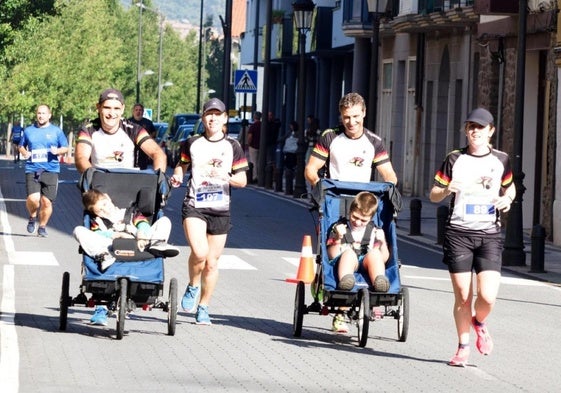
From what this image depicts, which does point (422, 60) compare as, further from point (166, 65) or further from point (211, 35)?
point (211, 35)

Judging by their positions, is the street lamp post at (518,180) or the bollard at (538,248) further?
the street lamp post at (518,180)

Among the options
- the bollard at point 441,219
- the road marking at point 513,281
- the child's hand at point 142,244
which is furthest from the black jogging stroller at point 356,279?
the bollard at point 441,219

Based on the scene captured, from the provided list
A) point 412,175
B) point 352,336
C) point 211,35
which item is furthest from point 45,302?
point 211,35

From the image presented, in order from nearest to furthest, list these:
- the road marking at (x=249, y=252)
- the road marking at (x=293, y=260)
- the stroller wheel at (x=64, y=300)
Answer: the stroller wheel at (x=64, y=300)
the road marking at (x=293, y=260)
the road marking at (x=249, y=252)

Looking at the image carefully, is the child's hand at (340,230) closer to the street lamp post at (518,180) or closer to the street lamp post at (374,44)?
the street lamp post at (518,180)

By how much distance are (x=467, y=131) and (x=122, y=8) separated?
11302cm

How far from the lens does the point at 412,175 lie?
46094mm

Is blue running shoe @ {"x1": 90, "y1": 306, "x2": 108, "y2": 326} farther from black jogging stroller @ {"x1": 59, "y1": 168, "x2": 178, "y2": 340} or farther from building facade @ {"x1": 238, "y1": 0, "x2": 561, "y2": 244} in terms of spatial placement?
building facade @ {"x1": 238, "y1": 0, "x2": 561, "y2": 244}

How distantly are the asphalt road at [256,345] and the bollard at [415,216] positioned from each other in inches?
295

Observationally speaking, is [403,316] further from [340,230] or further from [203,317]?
[203,317]

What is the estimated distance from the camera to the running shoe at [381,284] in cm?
1366

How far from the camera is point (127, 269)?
13664 millimetres

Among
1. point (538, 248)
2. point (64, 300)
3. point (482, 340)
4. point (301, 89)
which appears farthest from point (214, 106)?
point (301, 89)

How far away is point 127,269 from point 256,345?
1.09 metres
